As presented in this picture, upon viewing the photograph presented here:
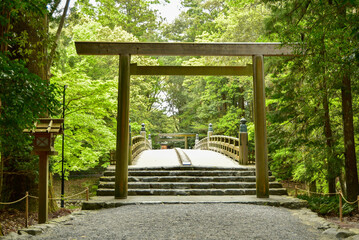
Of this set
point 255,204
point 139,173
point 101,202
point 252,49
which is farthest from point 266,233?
point 139,173

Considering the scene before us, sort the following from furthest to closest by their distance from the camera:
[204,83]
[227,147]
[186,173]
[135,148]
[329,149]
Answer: [204,83], [227,147], [135,148], [186,173], [329,149]

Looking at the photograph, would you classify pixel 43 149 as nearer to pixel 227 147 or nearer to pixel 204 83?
pixel 227 147

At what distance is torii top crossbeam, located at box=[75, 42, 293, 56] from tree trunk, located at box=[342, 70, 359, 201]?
1.66 m

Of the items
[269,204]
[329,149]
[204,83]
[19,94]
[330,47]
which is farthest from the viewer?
[204,83]

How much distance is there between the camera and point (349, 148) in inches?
281

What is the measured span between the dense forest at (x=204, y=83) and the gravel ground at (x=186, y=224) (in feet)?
6.24

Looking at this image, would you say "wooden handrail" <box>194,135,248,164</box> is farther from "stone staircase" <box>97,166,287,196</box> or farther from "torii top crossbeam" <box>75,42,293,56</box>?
"torii top crossbeam" <box>75,42,293,56</box>

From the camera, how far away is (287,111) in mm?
8508

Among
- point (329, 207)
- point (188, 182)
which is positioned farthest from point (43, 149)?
point (329, 207)

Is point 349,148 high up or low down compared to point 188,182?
up

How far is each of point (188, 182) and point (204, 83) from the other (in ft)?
56.7

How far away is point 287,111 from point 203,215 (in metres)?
4.14

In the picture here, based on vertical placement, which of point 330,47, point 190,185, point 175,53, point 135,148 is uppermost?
point 175,53

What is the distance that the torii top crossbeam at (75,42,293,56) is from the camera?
7852mm
